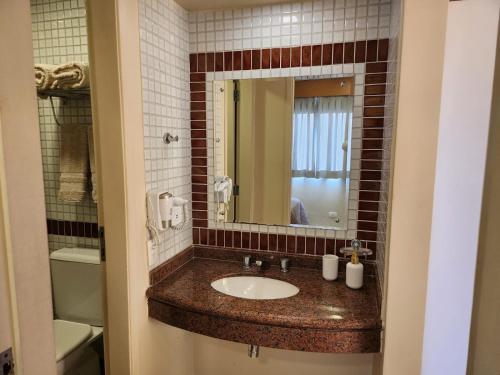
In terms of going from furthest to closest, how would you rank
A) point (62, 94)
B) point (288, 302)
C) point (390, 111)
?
1. point (62, 94)
2. point (288, 302)
3. point (390, 111)

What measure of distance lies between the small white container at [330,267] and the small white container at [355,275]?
82mm

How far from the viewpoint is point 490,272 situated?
352 millimetres

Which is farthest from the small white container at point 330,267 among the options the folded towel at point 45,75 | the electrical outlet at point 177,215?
the folded towel at point 45,75

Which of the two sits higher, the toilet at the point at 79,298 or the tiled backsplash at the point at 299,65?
the tiled backsplash at the point at 299,65

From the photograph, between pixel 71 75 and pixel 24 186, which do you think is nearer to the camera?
pixel 24 186

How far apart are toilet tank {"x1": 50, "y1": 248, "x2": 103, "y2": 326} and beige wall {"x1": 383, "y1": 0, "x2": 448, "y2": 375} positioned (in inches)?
63.4

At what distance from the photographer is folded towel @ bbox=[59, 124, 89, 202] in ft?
6.25

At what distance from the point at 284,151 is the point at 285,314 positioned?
79 centimetres

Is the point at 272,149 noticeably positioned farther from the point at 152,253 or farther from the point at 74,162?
the point at 74,162

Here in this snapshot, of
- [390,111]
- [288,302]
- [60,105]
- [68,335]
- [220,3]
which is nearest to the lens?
[390,111]

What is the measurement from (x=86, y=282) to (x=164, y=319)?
2.68 ft

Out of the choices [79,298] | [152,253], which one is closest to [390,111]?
[152,253]

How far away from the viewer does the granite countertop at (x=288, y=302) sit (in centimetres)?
121

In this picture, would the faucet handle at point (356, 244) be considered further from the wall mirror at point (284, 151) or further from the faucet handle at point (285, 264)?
the faucet handle at point (285, 264)
